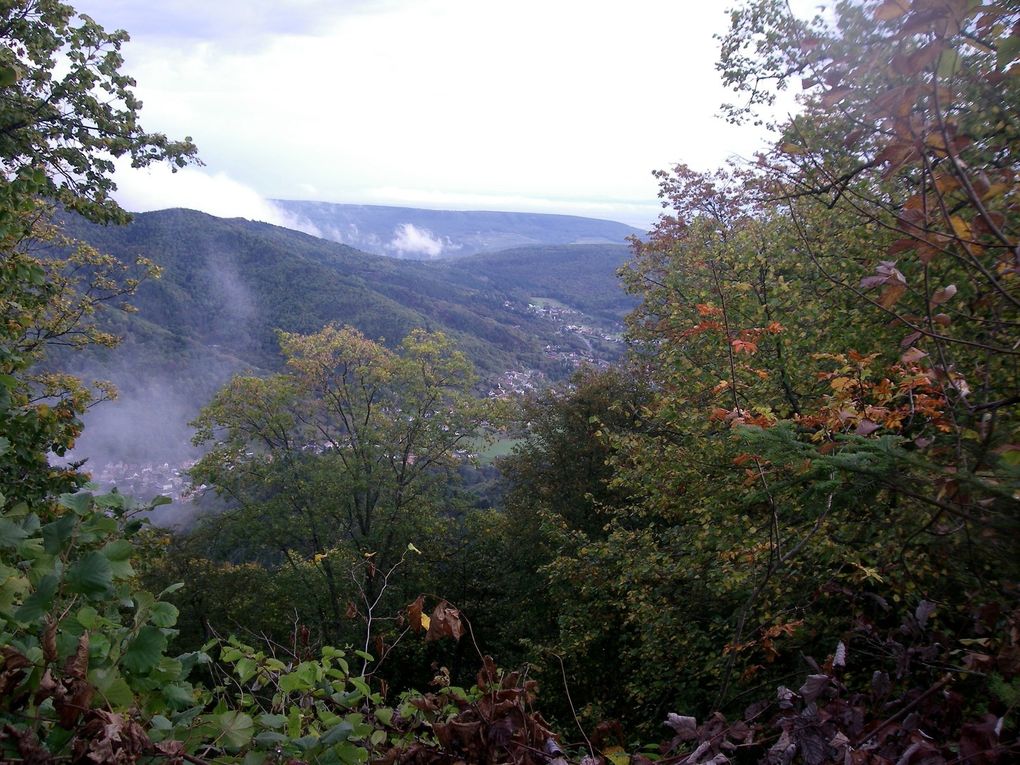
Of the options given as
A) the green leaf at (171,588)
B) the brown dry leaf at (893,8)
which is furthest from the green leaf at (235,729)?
the brown dry leaf at (893,8)

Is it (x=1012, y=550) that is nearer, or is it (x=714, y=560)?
(x=1012, y=550)

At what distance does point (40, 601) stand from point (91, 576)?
0.34ft

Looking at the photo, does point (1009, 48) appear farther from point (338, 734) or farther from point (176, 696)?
point (176, 696)

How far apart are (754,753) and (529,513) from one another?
49.4ft

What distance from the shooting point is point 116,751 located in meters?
1.42

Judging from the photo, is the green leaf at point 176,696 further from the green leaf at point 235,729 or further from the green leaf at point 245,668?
the green leaf at point 245,668

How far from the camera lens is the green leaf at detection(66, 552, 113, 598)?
1.54m

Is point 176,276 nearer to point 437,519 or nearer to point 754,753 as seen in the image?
point 437,519

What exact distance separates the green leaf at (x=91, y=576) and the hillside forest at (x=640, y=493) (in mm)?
16

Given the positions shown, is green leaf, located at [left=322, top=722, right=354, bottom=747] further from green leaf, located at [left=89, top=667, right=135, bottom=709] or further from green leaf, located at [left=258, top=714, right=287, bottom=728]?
green leaf, located at [left=89, top=667, right=135, bottom=709]

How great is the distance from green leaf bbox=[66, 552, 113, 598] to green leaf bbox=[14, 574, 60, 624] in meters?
0.04

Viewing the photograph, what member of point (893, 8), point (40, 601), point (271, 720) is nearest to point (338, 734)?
point (271, 720)

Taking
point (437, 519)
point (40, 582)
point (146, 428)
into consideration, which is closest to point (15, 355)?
point (40, 582)

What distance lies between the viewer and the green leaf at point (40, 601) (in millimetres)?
1485
